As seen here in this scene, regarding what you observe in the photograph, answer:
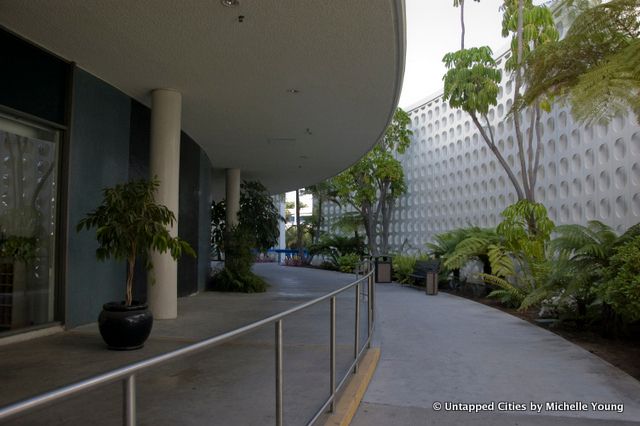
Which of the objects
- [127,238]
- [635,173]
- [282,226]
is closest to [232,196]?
[127,238]

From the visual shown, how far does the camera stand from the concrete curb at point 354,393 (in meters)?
3.87

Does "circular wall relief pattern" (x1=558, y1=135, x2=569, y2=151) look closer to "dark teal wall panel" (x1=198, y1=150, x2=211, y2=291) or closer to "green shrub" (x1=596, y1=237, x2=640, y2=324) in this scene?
"green shrub" (x1=596, y1=237, x2=640, y2=324)

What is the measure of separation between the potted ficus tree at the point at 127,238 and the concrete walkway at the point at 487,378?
2758mm

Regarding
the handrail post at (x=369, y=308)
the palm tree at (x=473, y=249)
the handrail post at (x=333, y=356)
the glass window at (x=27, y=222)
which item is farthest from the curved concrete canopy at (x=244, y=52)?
the palm tree at (x=473, y=249)

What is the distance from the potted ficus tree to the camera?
5.76m

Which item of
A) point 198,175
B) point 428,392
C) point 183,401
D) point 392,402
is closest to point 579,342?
point 428,392

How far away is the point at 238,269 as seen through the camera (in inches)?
528

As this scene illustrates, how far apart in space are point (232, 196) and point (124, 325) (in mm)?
10090

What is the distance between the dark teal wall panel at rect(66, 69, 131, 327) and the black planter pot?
156 centimetres

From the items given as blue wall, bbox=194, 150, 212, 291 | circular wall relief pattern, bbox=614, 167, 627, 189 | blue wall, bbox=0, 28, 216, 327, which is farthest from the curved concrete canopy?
circular wall relief pattern, bbox=614, 167, 627, 189

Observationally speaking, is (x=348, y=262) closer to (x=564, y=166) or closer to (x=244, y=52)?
(x=564, y=166)

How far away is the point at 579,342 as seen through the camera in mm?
7020

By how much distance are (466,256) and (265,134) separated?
5434mm

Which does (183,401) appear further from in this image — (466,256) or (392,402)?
(466,256)
